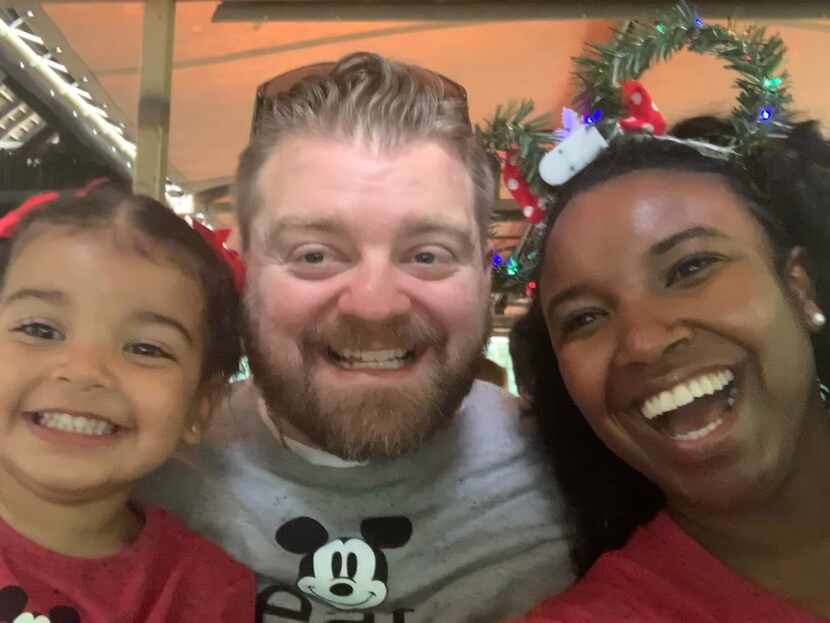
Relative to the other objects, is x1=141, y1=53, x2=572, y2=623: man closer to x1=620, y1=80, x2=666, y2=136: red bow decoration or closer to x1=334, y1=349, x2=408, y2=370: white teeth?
x1=334, y1=349, x2=408, y2=370: white teeth

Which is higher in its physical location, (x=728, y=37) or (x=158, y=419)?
(x=728, y=37)

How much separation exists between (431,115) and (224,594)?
1.47ft

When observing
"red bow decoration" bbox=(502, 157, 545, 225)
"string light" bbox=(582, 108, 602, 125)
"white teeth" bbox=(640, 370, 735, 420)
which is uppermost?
"string light" bbox=(582, 108, 602, 125)

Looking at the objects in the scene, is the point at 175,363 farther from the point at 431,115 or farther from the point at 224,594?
the point at 431,115

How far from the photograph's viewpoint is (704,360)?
0.68 metres

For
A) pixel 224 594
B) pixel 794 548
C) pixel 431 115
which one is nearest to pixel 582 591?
pixel 794 548

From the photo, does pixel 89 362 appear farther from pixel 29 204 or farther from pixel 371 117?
pixel 371 117

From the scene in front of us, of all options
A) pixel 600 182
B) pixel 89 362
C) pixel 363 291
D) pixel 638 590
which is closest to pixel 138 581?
pixel 89 362

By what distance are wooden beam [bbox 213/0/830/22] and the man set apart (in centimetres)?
11

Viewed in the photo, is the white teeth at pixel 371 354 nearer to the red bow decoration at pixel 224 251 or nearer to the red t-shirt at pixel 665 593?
the red bow decoration at pixel 224 251

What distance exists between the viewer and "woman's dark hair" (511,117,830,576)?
0.73 m

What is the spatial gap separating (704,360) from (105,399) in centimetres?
47

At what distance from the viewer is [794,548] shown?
2.32ft

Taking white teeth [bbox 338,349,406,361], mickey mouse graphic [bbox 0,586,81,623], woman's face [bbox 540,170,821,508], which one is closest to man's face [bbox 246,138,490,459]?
white teeth [bbox 338,349,406,361]
